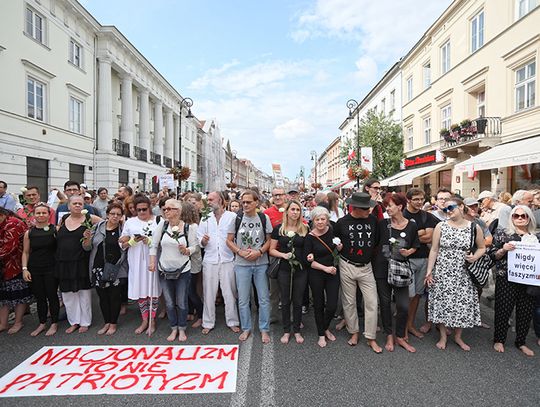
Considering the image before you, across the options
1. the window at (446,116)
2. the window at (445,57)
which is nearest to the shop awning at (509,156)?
the window at (446,116)

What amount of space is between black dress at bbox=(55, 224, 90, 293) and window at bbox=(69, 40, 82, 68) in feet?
62.7

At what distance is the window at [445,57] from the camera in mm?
19844

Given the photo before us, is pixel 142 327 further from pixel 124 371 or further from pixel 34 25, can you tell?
pixel 34 25

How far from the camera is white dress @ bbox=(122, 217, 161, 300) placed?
4.89 meters

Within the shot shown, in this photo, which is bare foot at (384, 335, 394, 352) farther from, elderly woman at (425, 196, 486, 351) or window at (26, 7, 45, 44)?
window at (26, 7, 45, 44)

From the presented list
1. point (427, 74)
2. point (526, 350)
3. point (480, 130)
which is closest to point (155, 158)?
point (427, 74)

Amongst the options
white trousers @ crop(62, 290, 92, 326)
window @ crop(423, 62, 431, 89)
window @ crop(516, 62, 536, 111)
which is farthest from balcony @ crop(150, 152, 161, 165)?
white trousers @ crop(62, 290, 92, 326)

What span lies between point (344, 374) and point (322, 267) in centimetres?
127

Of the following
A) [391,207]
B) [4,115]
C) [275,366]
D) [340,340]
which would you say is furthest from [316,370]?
[4,115]

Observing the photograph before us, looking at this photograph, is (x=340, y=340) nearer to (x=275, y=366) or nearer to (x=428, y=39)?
(x=275, y=366)

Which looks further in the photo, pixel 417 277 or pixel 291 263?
pixel 417 277

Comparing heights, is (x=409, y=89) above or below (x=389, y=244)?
above

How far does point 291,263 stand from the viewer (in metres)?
4.55

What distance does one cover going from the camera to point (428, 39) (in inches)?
861
